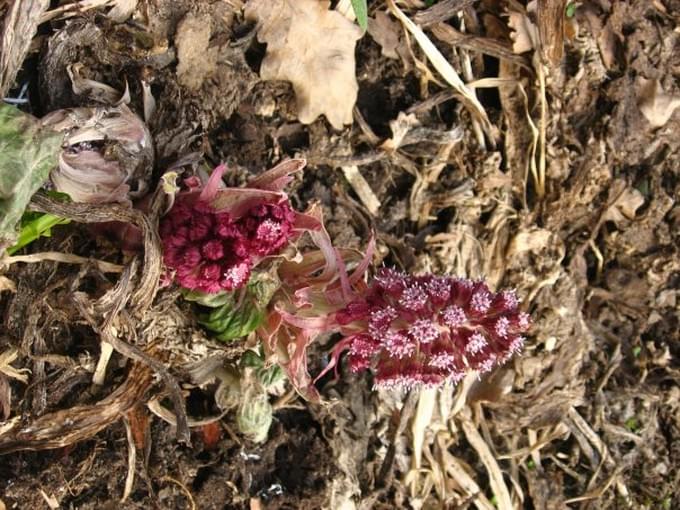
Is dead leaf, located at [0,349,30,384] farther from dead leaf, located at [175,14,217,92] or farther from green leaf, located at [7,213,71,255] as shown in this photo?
dead leaf, located at [175,14,217,92]

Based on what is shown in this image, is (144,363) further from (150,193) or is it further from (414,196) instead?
(414,196)

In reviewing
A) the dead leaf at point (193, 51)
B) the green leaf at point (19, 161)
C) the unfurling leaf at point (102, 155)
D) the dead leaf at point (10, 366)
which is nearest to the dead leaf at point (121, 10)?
the dead leaf at point (193, 51)

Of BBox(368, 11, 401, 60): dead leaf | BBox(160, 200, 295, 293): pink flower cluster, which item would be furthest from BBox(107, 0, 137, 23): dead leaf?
BBox(368, 11, 401, 60): dead leaf

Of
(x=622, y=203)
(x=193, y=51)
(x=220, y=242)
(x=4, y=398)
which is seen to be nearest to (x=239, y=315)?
(x=220, y=242)

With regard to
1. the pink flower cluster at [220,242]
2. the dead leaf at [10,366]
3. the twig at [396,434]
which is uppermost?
the pink flower cluster at [220,242]

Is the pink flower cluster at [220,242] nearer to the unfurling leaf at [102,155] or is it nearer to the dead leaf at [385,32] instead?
the unfurling leaf at [102,155]

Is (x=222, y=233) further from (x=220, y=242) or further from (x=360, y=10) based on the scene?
(x=360, y=10)

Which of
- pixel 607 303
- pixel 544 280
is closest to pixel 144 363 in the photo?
pixel 544 280
